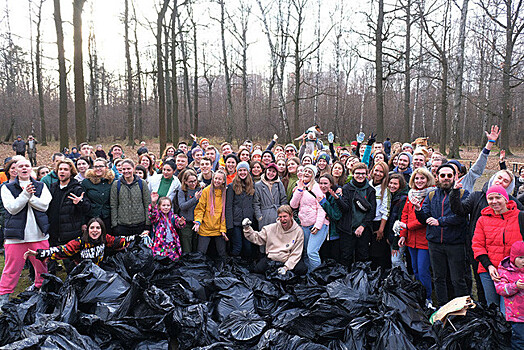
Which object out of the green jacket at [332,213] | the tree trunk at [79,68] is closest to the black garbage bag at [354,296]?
the green jacket at [332,213]

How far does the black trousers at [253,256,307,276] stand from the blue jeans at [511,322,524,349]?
2.13m

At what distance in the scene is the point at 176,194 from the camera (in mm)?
4879

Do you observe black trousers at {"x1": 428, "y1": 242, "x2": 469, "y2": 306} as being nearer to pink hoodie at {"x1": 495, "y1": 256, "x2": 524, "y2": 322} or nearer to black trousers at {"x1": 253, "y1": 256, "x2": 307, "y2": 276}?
pink hoodie at {"x1": 495, "y1": 256, "x2": 524, "y2": 322}

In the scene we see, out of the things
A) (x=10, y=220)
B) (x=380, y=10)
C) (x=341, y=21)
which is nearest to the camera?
(x=10, y=220)

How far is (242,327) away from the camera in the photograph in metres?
2.99

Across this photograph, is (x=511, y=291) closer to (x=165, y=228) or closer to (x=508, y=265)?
(x=508, y=265)

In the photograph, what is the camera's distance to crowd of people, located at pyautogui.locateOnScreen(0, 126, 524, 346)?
131 inches

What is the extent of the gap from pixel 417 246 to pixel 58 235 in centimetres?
457

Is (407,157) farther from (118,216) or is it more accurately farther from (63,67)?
(63,67)

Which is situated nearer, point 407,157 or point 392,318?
point 392,318

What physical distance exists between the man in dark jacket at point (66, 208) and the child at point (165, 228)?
0.86 meters

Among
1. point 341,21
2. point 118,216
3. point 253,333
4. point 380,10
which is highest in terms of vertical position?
point 341,21

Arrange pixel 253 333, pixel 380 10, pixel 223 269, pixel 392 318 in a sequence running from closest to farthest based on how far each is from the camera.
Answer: pixel 392 318 < pixel 253 333 < pixel 223 269 < pixel 380 10

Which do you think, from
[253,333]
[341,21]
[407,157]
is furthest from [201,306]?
[341,21]
